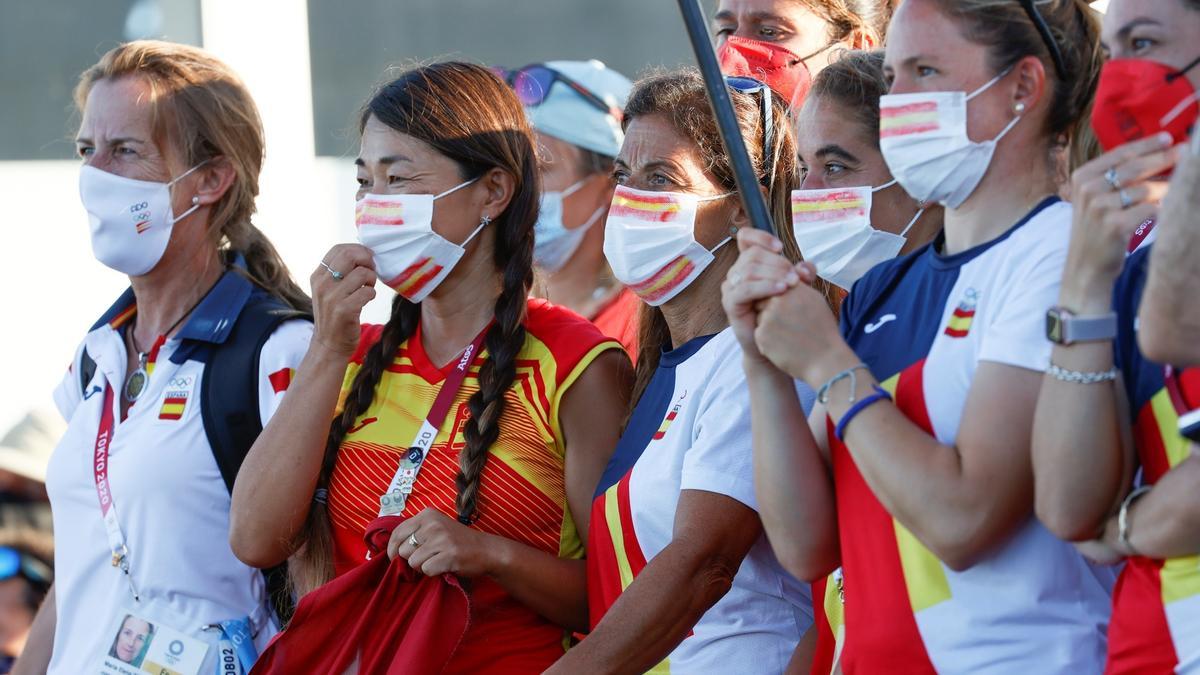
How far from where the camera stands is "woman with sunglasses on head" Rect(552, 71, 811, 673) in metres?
2.82

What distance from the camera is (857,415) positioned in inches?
87.0

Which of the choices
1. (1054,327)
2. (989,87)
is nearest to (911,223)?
(989,87)

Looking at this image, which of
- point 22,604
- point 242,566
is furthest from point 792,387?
point 22,604

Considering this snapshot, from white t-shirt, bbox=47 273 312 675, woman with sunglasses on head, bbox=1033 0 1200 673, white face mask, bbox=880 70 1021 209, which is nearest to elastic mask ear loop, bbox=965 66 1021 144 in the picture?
white face mask, bbox=880 70 1021 209

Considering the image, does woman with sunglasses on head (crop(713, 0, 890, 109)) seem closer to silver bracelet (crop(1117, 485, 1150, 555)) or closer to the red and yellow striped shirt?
the red and yellow striped shirt

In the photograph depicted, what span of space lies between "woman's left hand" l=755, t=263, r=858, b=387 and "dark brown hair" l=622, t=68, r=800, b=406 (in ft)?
3.12

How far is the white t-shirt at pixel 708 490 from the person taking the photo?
2846 millimetres

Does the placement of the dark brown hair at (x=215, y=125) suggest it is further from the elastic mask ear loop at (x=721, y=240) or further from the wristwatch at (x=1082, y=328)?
the wristwatch at (x=1082, y=328)

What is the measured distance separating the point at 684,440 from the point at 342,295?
2.90 ft

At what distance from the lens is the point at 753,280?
2.36 m

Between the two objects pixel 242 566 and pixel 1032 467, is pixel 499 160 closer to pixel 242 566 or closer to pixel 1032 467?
pixel 242 566

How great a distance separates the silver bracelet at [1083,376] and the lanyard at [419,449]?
1.56 m

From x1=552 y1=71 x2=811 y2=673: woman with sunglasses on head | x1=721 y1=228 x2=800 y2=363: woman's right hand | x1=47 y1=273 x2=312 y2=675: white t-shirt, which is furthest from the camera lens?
x1=47 y1=273 x2=312 y2=675: white t-shirt

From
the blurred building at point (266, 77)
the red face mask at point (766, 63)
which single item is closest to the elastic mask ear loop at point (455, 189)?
the red face mask at point (766, 63)
